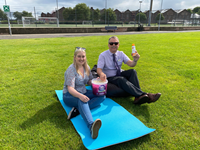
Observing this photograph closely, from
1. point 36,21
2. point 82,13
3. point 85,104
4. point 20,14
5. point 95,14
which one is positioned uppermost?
point 95,14

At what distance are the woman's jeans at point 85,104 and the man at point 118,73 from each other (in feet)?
1.38

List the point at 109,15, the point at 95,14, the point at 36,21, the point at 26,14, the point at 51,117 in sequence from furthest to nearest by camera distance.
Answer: the point at 109,15 → the point at 95,14 → the point at 26,14 → the point at 36,21 → the point at 51,117

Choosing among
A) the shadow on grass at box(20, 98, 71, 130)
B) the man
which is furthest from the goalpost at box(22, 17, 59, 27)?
the shadow on grass at box(20, 98, 71, 130)

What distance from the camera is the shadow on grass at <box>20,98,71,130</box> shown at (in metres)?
2.46

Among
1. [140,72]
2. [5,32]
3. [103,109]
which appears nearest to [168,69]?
[140,72]

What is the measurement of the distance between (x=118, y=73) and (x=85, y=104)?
54.1 inches

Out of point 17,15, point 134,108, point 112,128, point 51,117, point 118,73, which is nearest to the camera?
point 112,128

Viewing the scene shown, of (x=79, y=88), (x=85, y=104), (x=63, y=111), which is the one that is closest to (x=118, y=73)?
(x=79, y=88)

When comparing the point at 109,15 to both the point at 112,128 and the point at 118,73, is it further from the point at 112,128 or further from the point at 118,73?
the point at 112,128

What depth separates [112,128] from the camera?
7.69ft

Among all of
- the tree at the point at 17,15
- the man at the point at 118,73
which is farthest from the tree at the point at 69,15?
the man at the point at 118,73

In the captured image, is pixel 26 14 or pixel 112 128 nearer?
pixel 112 128

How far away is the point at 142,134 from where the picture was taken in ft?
7.22

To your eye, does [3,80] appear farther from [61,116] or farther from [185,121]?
[185,121]
